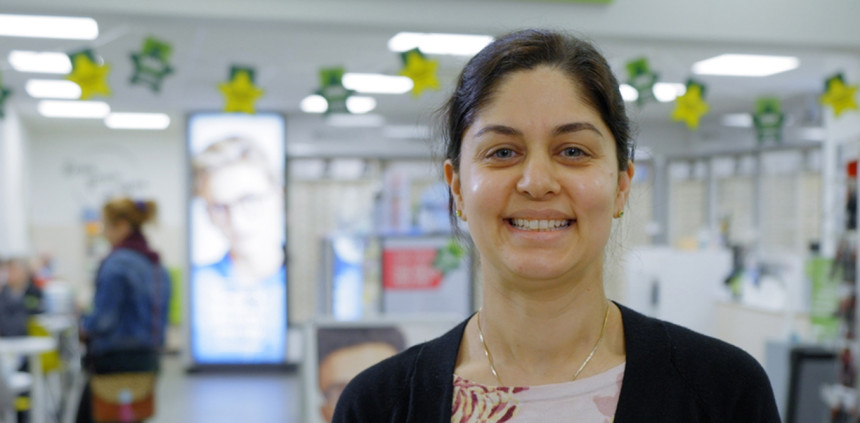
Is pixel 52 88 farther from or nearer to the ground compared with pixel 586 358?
farther from the ground

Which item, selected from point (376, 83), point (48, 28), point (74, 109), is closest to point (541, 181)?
point (48, 28)

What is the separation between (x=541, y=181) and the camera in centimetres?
116

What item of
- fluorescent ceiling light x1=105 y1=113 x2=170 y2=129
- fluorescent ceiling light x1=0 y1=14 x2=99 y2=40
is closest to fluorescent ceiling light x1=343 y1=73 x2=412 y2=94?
fluorescent ceiling light x1=0 y1=14 x2=99 y2=40

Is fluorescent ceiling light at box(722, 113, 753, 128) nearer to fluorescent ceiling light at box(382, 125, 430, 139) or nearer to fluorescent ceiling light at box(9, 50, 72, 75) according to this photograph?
fluorescent ceiling light at box(382, 125, 430, 139)

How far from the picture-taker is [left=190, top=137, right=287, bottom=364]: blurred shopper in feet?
35.0

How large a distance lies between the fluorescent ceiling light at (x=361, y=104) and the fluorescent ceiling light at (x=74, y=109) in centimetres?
323

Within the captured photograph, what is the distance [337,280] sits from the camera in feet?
22.3

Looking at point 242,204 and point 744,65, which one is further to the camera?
point 242,204

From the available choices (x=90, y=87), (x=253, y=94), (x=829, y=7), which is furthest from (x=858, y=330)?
(x=90, y=87)

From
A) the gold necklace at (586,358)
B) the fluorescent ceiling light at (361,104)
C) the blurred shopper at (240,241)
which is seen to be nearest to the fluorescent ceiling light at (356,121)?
the fluorescent ceiling light at (361,104)

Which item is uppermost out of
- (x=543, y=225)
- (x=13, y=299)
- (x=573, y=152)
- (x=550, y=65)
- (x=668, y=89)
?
(x=668, y=89)

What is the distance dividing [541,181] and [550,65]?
19 cm

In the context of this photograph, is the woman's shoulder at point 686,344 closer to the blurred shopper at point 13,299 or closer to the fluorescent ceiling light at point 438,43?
the fluorescent ceiling light at point 438,43

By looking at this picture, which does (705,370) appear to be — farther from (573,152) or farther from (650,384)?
(573,152)
